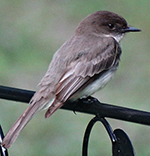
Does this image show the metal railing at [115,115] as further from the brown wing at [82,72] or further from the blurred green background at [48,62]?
the blurred green background at [48,62]

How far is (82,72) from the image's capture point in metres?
4.75

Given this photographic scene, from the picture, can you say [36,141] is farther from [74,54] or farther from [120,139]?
[120,139]

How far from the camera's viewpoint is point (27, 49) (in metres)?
9.00

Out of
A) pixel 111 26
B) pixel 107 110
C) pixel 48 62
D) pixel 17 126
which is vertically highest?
pixel 107 110

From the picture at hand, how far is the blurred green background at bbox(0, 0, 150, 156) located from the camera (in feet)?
22.4

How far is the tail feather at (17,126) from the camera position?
11.9 ft

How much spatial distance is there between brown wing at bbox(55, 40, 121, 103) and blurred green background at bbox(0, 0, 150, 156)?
1869 millimetres

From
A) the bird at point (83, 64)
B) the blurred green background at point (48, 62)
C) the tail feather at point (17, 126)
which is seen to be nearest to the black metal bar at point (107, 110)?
the tail feather at point (17, 126)

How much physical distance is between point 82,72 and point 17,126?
1.06 m

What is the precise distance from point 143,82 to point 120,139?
483 cm

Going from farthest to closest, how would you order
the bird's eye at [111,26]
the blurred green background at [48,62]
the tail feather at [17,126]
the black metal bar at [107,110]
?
the blurred green background at [48,62] → the bird's eye at [111,26] → the tail feather at [17,126] → the black metal bar at [107,110]

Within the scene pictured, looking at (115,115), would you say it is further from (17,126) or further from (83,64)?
(83,64)

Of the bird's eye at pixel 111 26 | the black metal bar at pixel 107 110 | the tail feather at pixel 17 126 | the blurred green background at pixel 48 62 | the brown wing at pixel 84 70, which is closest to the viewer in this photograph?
the black metal bar at pixel 107 110

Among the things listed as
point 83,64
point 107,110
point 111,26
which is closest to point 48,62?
point 111,26
